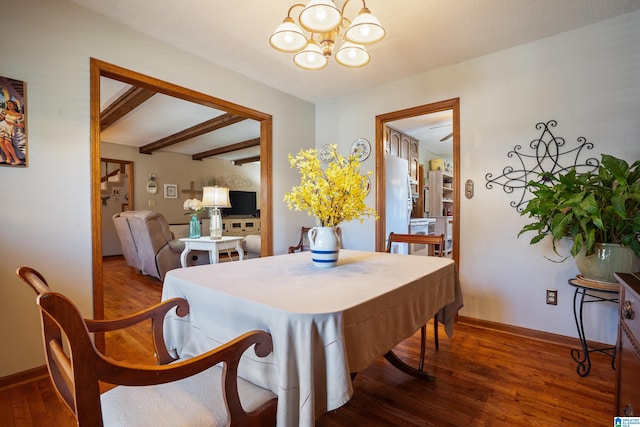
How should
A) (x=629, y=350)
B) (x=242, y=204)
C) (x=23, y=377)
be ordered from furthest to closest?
(x=242, y=204), (x=23, y=377), (x=629, y=350)

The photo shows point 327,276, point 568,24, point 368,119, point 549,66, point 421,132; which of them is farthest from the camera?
point 421,132

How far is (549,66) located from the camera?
2428 millimetres

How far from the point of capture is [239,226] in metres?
7.88

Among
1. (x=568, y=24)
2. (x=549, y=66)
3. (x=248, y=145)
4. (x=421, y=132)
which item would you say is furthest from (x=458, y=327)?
(x=248, y=145)

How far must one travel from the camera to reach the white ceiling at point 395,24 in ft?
6.60

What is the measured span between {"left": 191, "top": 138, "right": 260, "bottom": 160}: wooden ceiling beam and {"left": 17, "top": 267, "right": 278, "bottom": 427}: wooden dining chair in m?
5.33

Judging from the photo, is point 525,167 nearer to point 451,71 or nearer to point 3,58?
point 451,71

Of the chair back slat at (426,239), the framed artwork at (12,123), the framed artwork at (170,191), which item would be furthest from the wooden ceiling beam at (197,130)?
the chair back slat at (426,239)

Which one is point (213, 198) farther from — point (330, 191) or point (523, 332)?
point (523, 332)

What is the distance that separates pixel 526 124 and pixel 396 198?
6.01 feet

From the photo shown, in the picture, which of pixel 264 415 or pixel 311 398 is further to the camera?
pixel 264 415

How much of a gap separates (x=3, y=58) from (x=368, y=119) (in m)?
3.00

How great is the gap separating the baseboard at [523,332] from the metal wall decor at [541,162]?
3.39ft

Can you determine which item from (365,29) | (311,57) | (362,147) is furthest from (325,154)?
(365,29)
